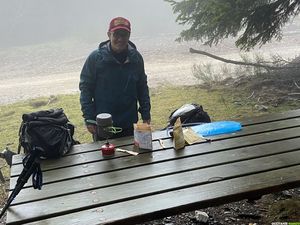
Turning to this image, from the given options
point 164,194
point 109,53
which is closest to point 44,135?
point 164,194

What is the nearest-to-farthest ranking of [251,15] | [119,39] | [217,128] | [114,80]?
[217,128]
[119,39]
[114,80]
[251,15]

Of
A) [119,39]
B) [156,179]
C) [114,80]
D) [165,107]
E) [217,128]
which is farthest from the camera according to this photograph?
[165,107]

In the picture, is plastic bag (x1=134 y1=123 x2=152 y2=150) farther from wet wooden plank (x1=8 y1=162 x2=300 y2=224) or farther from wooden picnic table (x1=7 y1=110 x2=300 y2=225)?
wet wooden plank (x1=8 y1=162 x2=300 y2=224)

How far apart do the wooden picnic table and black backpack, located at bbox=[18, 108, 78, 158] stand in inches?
3.6

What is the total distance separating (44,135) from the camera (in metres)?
3.11

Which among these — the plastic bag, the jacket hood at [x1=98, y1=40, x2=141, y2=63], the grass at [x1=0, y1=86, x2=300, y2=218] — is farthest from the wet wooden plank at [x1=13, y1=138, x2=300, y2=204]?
the grass at [x1=0, y1=86, x2=300, y2=218]

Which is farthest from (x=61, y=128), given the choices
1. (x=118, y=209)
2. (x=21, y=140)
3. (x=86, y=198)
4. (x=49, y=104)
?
(x=49, y=104)

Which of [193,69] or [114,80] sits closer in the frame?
[114,80]

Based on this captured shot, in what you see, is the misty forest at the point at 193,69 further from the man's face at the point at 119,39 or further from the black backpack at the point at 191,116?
the man's face at the point at 119,39

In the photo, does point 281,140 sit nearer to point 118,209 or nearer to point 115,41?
point 118,209

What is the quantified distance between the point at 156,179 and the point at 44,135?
1080 millimetres

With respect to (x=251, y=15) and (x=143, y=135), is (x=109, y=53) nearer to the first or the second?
(x=143, y=135)

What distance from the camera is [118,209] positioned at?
2244mm

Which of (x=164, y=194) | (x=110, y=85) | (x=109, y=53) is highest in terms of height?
(x=109, y=53)
